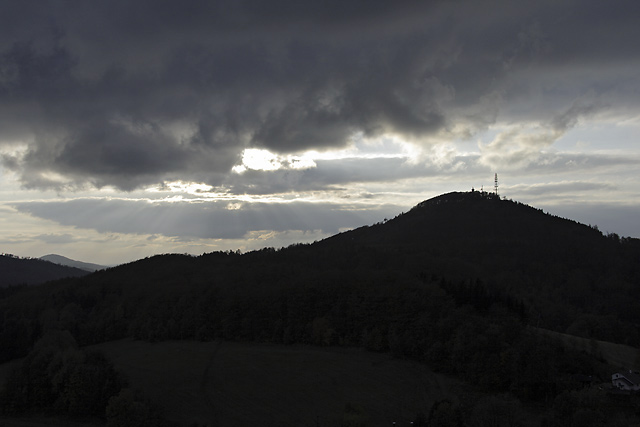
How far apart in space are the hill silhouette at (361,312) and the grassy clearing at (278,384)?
18.7ft

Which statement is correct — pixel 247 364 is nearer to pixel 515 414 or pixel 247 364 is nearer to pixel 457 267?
pixel 515 414

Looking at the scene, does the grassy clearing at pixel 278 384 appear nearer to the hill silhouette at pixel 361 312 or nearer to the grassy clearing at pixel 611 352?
the hill silhouette at pixel 361 312

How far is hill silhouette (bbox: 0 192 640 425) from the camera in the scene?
295 feet

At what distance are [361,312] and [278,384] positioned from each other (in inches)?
1304

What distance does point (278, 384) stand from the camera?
302ft

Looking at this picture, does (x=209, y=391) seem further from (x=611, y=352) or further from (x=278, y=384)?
(x=611, y=352)

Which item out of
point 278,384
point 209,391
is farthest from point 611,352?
point 209,391

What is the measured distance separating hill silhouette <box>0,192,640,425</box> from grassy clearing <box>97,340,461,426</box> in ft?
18.7

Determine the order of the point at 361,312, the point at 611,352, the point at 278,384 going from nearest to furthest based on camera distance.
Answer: the point at 278,384
the point at 611,352
the point at 361,312

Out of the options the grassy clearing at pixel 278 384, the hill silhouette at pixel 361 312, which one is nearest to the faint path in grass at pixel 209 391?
the grassy clearing at pixel 278 384

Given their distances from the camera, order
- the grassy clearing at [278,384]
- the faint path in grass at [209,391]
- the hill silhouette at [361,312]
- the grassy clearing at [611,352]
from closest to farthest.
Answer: the grassy clearing at [278,384]
the faint path in grass at [209,391]
the hill silhouette at [361,312]
the grassy clearing at [611,352]

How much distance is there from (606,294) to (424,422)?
160 metres

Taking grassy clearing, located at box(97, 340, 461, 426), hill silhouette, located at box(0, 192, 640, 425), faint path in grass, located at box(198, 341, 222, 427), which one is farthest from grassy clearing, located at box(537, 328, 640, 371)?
faint path in grass, located at box(198, 341, 222, 427)

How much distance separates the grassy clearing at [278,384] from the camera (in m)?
77.9
